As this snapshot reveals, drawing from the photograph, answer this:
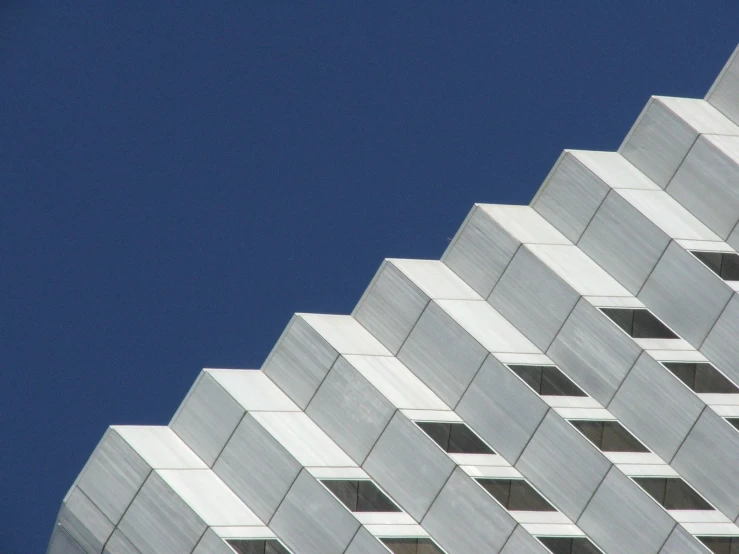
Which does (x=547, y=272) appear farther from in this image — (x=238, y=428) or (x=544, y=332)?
(x=238, y=428)

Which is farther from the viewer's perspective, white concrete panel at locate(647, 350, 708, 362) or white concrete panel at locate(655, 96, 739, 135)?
white concrete panel at locate(655, 96, 739, 135)

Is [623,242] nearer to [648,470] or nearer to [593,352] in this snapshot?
[593,352]

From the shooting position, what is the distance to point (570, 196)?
2660 inches

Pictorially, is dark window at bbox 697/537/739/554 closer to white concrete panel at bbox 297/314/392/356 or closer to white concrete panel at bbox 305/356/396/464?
white concrete panel at bbox 305/356/396/464

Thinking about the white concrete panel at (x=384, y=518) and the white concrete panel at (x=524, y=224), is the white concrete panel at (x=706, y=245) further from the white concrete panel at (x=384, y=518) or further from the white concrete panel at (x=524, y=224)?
the white concrete panel at (x=384, y=518)

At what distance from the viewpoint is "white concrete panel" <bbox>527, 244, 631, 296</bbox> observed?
64812 mm

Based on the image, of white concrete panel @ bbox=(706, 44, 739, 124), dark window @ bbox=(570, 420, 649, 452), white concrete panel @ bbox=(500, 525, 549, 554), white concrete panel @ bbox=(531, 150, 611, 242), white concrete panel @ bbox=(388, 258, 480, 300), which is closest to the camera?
white concrete panel @ bbox=(500, 525, 549, 554)

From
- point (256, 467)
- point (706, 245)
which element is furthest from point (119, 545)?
point (706, 245)

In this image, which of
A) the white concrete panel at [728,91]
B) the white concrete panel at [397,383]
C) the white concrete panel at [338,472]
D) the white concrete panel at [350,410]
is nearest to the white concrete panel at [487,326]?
the white concrete panel at [397,383]

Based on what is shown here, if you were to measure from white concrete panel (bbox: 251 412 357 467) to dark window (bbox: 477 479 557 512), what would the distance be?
511 cm

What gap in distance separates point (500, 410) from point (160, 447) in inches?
482

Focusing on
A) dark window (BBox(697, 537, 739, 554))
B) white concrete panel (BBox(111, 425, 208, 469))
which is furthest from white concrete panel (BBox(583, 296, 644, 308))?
white concrete panel (BBox(111, 425, 208, 469))

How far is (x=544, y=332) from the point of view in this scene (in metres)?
64.7

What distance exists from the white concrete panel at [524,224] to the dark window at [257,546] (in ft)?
48.4
